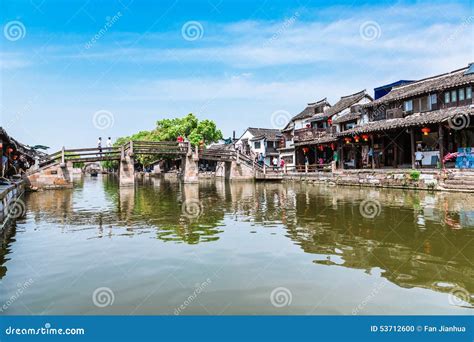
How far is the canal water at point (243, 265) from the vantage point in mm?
5324

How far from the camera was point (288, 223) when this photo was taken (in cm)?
1184

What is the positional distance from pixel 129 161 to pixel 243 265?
25.7 m

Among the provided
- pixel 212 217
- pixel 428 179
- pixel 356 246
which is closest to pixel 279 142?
pixel 428 179

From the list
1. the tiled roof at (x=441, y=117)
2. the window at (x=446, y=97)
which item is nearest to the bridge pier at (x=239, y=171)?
the tiled roof at (x=441, y=117)

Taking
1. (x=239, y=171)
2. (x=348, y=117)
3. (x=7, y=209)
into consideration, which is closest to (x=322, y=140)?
(x=348, y=117)

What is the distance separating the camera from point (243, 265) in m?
7.23

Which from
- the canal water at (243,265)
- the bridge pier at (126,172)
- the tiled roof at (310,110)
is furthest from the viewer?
the tiled roof at (310,110)

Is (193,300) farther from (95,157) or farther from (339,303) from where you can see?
(95,157)

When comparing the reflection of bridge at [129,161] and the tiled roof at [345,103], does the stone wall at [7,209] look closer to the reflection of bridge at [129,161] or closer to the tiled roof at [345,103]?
the reflection of bridge at [129,161]

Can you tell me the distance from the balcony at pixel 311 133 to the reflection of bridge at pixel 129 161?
6.20 meters

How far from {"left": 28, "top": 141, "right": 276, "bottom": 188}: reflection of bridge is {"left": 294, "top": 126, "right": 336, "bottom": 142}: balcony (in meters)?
6.20

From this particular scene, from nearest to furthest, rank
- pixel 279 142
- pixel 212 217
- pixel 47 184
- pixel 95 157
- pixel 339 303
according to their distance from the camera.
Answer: pixel 339 303 < pixel 212 217 < pixel 47 184 < pixel 95 157 < pixel 279 142

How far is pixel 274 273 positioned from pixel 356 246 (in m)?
2.65
